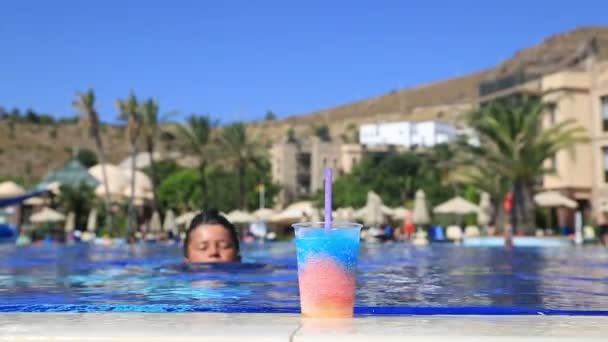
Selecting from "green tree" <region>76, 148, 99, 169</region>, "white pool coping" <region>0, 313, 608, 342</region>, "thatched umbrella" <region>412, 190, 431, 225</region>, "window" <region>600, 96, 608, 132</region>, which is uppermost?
"green tree" <region>76, 148, 99, 169</region>

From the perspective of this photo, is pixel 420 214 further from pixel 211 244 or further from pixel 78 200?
pixel 211 244

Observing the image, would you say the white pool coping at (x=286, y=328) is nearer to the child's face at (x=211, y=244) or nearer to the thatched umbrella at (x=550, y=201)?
the child's face at (x=211, y=244)

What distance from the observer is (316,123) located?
362 feet

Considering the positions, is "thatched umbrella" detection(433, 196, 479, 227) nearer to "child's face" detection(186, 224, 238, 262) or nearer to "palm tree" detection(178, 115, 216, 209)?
"palm tree" detection(178, 115, 216, 209)

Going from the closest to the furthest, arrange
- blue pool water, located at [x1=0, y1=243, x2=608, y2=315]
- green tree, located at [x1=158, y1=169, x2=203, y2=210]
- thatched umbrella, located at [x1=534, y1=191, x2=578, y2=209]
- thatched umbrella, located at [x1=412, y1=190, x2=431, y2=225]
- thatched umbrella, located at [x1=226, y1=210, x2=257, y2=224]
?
blue pool water, located at [x1=0, y1=243, x2=608, y2=315]
thatched umbrella, located at [x1=412, y1=190, x2=431, y2=225]
thatched umbrella, located at [x1=534, y1=191, x2=578, y2=209]
thatched umbrella, located at [x1=226, y1=210, x2=257, y2=224]
green tree, located at [x1=158, y1=169, x2=203, y2=210]

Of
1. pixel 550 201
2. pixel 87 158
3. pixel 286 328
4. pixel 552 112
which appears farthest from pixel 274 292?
pixel 87 158

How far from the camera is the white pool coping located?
244 cm

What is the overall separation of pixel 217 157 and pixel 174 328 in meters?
51.0

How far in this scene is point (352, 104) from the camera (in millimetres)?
139375

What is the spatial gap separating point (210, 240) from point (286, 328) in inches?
200

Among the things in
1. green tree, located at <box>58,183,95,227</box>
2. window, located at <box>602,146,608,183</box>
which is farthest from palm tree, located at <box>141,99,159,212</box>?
window, located at <box>602,146,608,183</box>

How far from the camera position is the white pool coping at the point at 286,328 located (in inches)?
96.0

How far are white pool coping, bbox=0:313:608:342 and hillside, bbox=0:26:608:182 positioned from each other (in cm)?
4796

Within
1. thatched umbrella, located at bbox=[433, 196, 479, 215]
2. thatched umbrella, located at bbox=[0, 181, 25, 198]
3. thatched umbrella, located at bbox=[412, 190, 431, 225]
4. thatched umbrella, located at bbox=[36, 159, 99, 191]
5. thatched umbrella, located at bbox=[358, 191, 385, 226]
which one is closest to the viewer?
thatched umbrella, located at bbox=[358, 191, 385, 226]
